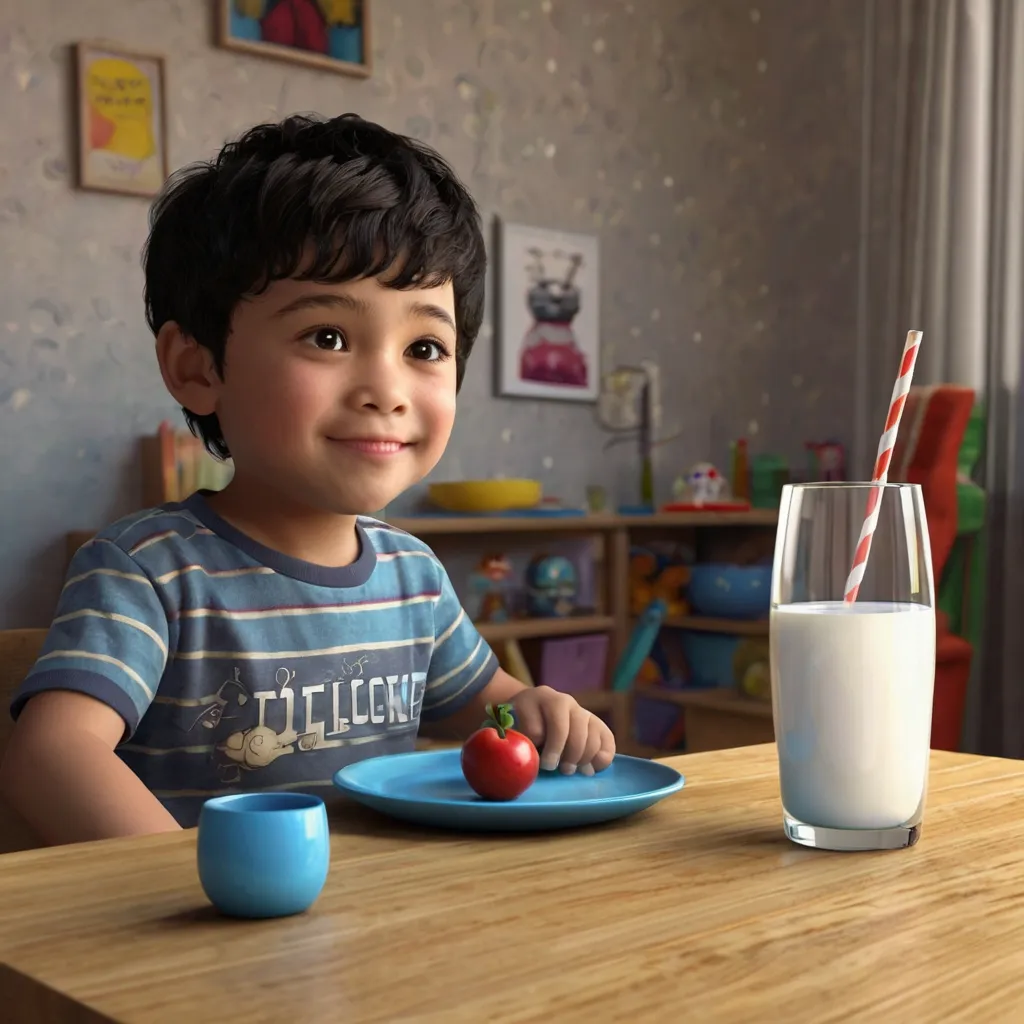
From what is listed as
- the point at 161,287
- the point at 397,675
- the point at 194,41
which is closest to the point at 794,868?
the point at 397,675

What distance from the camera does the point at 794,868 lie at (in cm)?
72

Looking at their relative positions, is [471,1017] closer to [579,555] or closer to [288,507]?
[288,507]

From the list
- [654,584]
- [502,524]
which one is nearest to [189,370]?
[502,524]

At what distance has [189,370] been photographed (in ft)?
4.09

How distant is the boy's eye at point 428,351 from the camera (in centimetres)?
120

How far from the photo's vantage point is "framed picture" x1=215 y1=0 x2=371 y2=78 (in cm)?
331

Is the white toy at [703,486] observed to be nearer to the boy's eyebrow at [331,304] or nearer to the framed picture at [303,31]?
the framed picture at [303,31]

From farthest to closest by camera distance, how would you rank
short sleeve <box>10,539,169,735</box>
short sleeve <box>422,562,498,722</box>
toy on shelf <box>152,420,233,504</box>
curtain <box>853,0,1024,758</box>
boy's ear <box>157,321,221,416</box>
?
curtain <box>853,0,1024,758</box>, toy on shelf <box>152,420,233,504</box>, short sleeve <box>422,562,498,722</box>, boy's ear <box>157,321,221,416</box>, short sleeve <box>10,539,169,735</box>

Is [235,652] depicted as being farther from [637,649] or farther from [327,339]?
[637,649]

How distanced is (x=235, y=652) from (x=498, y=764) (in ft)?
1.25

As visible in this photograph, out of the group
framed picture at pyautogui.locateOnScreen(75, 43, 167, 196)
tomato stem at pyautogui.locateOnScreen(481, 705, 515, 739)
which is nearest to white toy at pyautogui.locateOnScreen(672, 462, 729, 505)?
framed picture at pyautogui.locateOnScreen(75, 43, 167, 196)

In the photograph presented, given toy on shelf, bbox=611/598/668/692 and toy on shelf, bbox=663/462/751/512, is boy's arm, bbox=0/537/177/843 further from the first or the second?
toy on shelf, bbox=663/462/751/512

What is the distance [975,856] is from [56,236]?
2766 millimetres

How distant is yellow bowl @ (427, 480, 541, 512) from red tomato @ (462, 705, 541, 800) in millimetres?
2515
